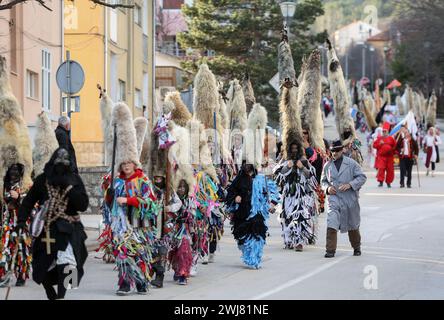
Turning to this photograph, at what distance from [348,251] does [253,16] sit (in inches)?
1363

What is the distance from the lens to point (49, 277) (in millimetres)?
10766

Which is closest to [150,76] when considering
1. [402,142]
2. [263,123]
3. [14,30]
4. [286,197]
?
[402,142]

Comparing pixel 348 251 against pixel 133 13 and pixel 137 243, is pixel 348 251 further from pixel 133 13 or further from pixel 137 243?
pixel 133 13

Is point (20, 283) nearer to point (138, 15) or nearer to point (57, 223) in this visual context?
point (57, 223)

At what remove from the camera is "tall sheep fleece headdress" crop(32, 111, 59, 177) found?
1422 cm

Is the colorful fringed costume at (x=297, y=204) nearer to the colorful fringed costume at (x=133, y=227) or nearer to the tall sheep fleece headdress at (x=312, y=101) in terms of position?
the tall sheep fleece headdress at (x=312, y=101)

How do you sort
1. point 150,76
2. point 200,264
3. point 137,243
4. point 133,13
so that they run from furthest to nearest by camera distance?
point 150,76
point 133,13
point 200,264
point 137,243

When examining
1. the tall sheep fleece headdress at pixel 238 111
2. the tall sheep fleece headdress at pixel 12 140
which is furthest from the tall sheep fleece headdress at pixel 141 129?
the tall sheep fleece headdress at pixel 238 111

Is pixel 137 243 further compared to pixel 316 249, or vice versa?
pixel 316 249

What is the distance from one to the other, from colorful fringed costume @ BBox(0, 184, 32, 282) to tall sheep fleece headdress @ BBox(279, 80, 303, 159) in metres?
5.33

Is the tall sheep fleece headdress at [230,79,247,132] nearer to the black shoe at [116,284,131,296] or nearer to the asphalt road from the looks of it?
the asphalt road

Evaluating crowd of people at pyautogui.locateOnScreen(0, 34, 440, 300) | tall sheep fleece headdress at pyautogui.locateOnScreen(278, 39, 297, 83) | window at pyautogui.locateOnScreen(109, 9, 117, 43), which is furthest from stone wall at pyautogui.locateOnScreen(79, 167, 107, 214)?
window at pyautogui.locateOnScreen(109, 9, 117, 43)

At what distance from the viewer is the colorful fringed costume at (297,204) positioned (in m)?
16.3

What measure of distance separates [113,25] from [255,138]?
20.0 meters
